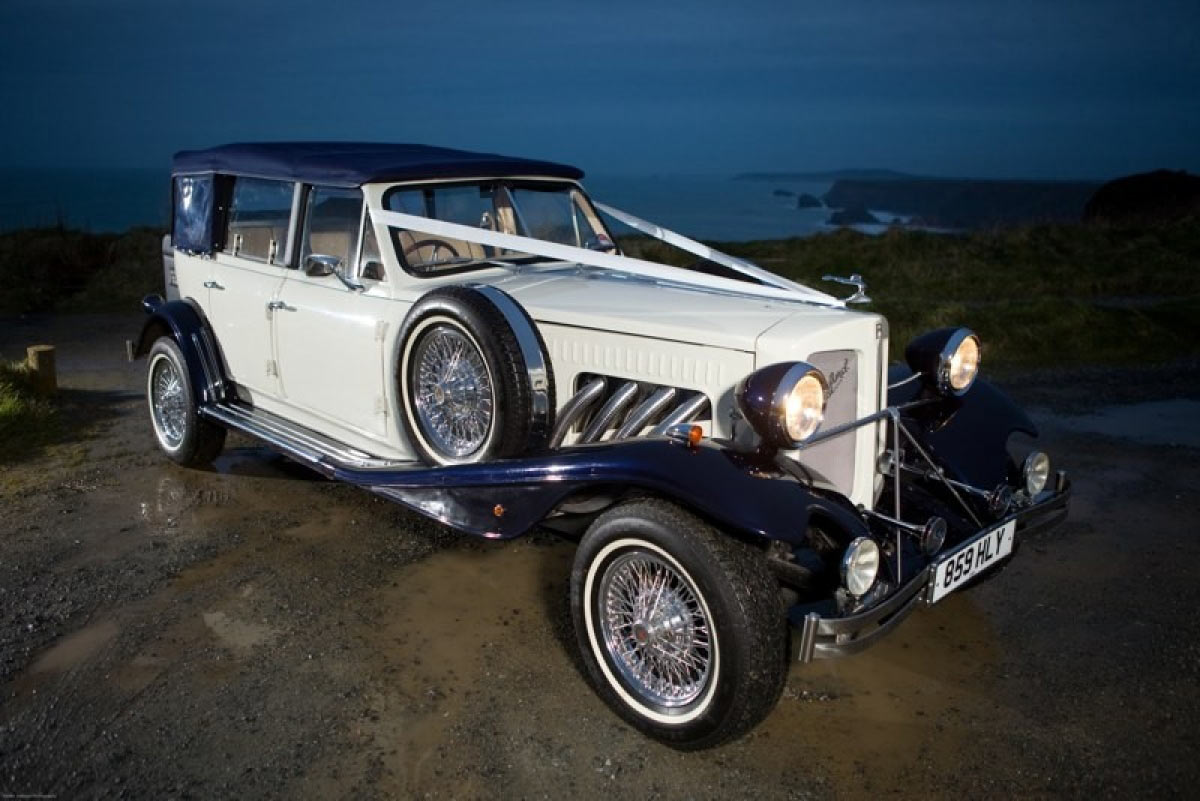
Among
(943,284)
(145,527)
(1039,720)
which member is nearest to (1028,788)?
(1039,720)

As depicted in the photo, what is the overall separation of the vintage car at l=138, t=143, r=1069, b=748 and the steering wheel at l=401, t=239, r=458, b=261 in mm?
17

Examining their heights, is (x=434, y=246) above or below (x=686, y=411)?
above

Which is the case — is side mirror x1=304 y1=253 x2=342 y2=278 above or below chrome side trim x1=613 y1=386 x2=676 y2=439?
→ above

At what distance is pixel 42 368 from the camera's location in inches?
309

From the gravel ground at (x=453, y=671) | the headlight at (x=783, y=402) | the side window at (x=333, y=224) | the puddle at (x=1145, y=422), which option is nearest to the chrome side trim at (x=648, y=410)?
the headlight at (x=783, y=402)

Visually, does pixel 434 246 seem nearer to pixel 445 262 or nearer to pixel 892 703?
pixel 445 262

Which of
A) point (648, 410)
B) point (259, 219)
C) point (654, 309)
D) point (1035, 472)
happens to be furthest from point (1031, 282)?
point (648, 410)

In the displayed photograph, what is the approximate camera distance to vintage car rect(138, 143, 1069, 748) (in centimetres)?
323

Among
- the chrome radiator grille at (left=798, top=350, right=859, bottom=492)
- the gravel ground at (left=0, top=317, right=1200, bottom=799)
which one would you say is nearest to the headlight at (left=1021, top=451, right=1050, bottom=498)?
the gravel ground at (left=0, top=317, right=1200, bottom=799)

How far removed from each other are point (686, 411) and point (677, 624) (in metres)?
0.92

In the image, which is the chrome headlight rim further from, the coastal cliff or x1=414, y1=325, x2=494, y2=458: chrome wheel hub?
the coastal cliff

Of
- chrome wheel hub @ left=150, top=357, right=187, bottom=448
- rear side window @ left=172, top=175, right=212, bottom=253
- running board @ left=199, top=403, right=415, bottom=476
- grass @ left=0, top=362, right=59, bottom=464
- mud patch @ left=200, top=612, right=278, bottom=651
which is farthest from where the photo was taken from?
grass @ left=0, top=362, right=59, bottom=464

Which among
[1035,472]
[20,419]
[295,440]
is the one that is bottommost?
[20,419]

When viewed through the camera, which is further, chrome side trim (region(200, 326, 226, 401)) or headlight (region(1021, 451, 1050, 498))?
chrome side trim (region(200, 326, 226, 401))
